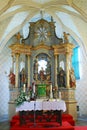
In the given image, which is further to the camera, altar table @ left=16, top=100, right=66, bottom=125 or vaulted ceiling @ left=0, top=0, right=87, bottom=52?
vaulted ceiling @ left=0, top=0, right=87, bottom=52

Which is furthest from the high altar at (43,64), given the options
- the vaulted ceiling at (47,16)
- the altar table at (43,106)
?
the altar table at (43,106)

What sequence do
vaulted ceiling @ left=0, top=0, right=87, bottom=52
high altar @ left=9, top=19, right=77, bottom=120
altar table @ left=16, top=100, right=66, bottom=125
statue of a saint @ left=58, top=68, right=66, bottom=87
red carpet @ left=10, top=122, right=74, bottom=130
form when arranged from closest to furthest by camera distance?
red carpet @ left=10, top=122, right=74, bottom=130
altar table @ left=16, top=100, right=66, bottom=125
vaulted ceiling @ left=0, top=0, right=87, bottom=52
high altar @ left=9, top=19, right=77, bottom=120
statue of a saint @ left=58, top=68, right=66, bottom=87

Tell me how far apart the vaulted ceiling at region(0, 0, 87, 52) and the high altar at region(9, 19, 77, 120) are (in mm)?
1068

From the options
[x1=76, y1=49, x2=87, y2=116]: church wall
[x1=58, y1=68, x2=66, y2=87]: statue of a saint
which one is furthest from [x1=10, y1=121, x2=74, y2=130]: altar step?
[x1=76, y1=49, x2=87, y2=116]: church wall

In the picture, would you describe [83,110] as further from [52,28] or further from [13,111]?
[52,28]

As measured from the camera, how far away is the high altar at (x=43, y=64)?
12.5 m

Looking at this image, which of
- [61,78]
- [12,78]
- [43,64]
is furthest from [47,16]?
[12,78]

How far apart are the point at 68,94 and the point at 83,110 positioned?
7.94ft

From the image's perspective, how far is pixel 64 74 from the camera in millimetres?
12781

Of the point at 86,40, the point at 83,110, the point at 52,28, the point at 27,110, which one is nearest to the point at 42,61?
the point at 52,28

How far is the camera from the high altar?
41.1 ft

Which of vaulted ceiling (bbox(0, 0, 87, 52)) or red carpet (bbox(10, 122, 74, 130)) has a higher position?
vaulted ceiling (bbox(0, 0, 87, 52))

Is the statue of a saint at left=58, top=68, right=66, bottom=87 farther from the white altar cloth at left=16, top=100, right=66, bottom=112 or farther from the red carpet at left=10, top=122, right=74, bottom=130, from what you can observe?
the red carpet at left=10, top=122, right=74, bottom=130

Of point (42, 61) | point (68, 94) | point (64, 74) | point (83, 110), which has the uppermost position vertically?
point (42, 61)
